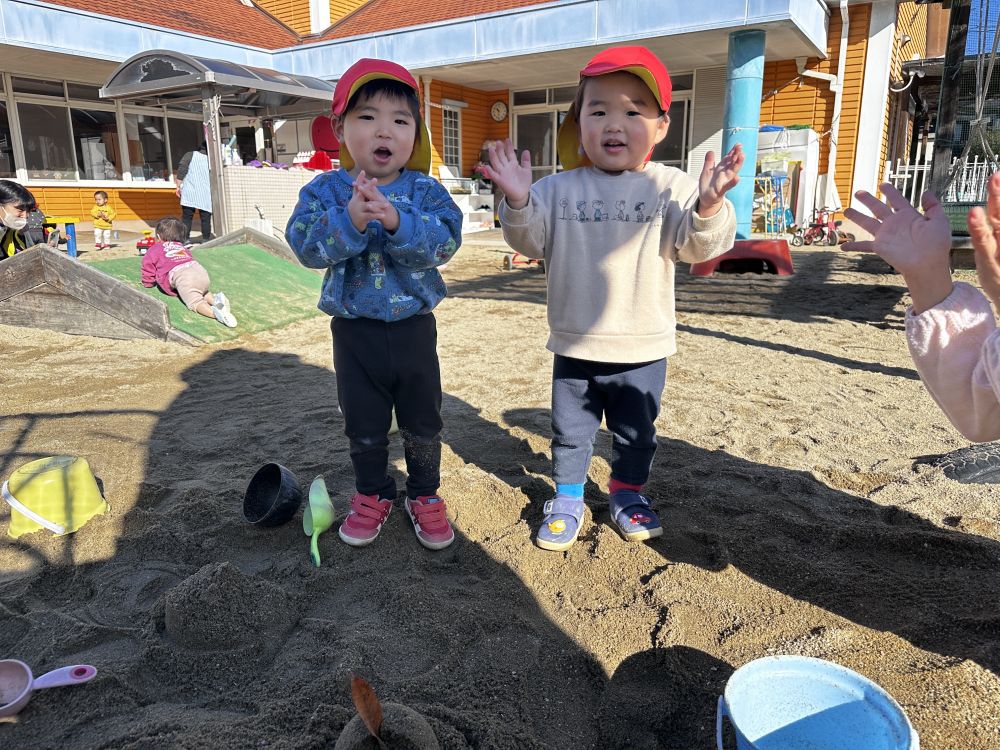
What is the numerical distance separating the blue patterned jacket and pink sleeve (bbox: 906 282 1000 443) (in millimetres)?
1309

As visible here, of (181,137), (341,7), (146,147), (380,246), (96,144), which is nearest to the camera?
(380,246)

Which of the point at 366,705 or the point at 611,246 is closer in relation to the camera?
the point at 366,705

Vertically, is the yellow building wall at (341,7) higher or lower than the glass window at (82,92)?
higher

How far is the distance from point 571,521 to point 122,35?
13811 mm

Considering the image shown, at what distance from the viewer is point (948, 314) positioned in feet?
4.54

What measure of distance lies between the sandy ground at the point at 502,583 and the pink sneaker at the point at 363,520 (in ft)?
0.14

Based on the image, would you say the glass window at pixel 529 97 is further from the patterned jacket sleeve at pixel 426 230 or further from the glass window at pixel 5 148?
the patterned jacket sleeve at pixel 426 230

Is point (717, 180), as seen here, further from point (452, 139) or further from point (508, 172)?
point (452, 139)

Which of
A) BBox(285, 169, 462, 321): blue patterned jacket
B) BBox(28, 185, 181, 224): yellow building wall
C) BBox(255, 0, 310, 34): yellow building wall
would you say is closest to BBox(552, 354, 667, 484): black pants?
BBox(285, 169, 462, 321): blue patterned jacket

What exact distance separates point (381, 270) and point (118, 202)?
52.3 ft

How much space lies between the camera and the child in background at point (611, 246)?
2.28m

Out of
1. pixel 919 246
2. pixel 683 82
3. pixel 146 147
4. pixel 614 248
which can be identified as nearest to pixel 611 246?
pixel 614 248

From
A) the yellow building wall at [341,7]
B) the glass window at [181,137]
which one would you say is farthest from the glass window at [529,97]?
the glass window at [181,137]

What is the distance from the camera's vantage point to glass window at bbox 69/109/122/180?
49.7 feet
